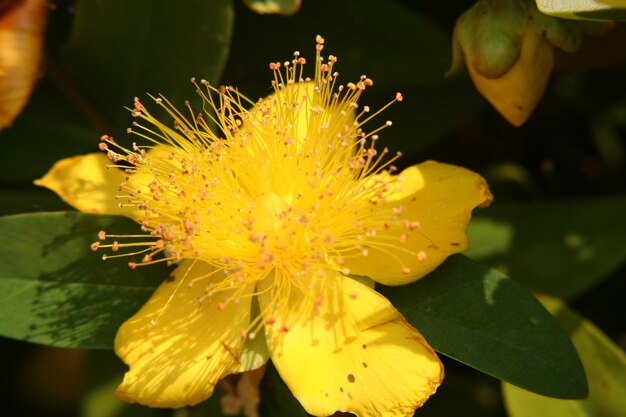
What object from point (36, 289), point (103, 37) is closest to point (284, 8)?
point (103, 37)

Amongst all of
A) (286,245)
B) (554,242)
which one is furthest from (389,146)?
(286,245)

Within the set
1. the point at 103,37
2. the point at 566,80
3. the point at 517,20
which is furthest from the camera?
the point at 566,80

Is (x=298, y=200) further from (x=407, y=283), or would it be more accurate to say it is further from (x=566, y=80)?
(x=566, y=80)

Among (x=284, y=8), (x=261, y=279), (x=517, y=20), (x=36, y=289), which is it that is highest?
(x=517, y=20)

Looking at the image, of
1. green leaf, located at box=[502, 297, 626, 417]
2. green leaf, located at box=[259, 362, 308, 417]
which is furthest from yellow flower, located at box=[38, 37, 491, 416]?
green leaf, located at box=[502, 297, 626, 417]

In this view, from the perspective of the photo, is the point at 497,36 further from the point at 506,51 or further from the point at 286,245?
the point at 286,245

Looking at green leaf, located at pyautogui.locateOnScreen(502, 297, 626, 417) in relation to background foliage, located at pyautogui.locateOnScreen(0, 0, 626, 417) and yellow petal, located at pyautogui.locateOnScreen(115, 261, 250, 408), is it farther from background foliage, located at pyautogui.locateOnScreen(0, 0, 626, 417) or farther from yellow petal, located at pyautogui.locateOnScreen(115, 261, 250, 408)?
yellow petal, located at pyautogui.locateOnScreen(115, 261, 250, 408)

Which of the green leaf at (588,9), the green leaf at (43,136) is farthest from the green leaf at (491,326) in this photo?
the green leaf at (43,136)

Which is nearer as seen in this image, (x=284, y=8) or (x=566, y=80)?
(x=284, y=8)
